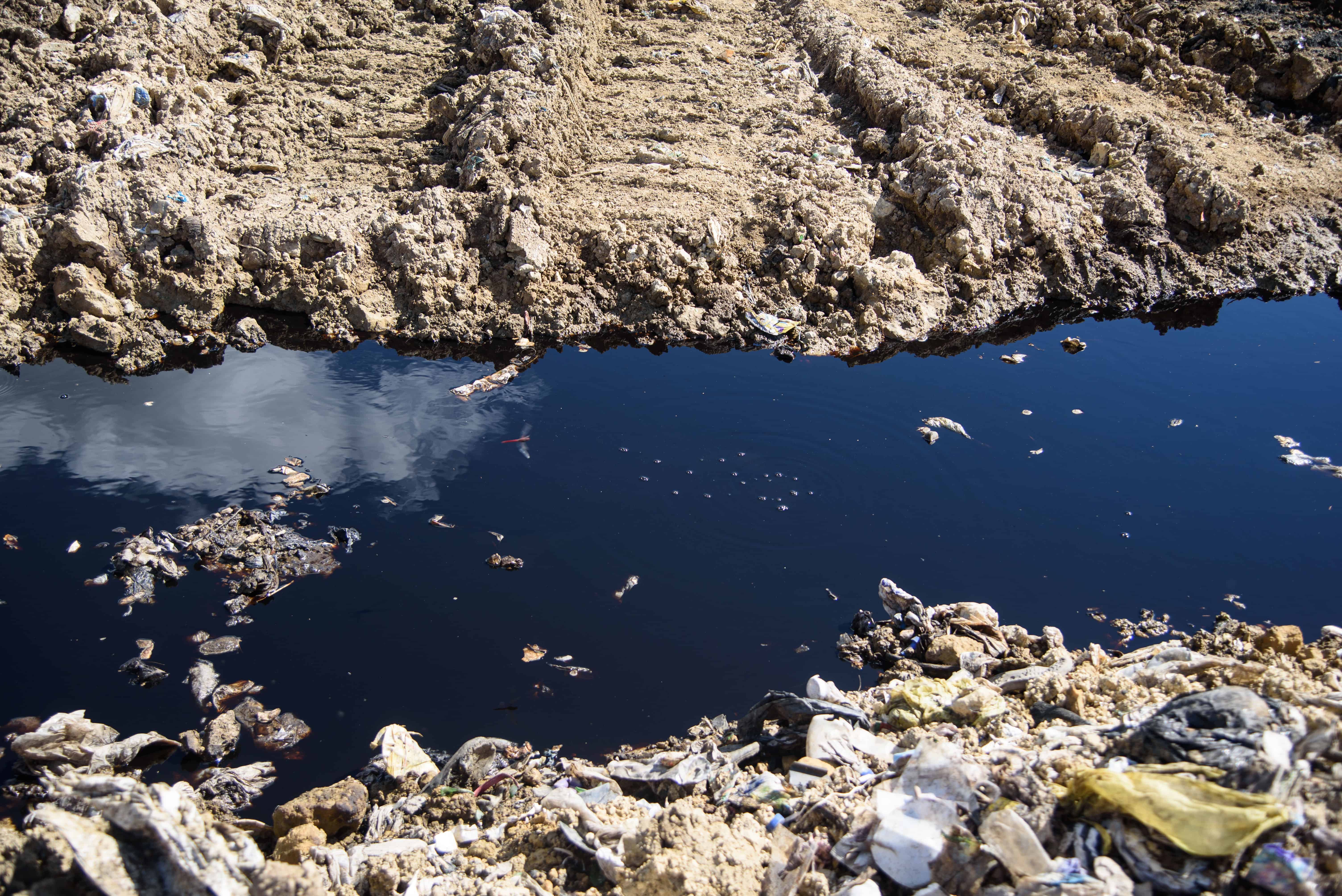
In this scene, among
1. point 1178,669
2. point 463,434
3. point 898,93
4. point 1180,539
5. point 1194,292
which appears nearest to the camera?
point 1178,669

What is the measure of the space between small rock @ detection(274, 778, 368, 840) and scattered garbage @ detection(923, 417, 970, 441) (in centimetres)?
426

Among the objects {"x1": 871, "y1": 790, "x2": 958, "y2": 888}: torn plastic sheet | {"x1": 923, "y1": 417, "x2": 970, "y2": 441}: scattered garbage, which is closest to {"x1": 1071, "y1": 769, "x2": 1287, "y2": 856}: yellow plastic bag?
{"x1": 871, "y1": 790, "x2": 958, "y2": 888}: torn plastic sheet

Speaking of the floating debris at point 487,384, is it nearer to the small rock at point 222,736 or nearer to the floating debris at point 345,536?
the floating debris at point 345,536

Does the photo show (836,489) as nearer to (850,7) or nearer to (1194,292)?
(1194,292)

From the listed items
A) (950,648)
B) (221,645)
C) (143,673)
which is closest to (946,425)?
(950,648)

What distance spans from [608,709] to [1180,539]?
371 centimetres

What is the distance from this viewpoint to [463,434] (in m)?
5.29

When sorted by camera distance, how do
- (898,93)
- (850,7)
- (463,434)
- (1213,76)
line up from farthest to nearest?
(850,7), (1213,76), (898,93), (463,434)

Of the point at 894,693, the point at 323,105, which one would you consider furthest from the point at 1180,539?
the point at 323,105

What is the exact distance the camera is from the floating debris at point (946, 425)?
555 cm

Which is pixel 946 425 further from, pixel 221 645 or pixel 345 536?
pixel 221 645

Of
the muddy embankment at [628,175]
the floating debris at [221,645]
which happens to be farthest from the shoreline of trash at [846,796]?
the muddy embankment at [628,175]

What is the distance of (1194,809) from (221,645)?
412cm

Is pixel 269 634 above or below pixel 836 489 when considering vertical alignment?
below
